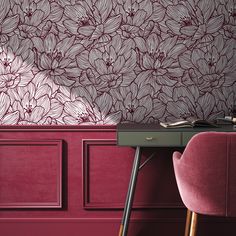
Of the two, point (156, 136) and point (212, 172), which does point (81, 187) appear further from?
point (212, 172)

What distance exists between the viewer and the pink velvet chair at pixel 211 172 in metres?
2.29

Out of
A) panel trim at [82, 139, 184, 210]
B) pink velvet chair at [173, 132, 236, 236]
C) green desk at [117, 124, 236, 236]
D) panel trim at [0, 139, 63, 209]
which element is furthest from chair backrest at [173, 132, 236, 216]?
panel trim at [0, 139, 63, 209]

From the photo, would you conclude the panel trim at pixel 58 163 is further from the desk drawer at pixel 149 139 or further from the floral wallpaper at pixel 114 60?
the desk drawer at pixel 149 139

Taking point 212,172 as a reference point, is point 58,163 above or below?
below

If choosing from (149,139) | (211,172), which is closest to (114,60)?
(149,139)

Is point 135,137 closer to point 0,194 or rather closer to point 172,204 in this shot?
point 172,204

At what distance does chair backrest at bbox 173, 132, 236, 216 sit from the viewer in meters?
2.29

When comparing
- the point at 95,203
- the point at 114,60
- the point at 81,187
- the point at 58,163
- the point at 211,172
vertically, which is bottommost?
the point at 95,203

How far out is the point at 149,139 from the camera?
286cm

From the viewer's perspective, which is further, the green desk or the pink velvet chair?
the green desk

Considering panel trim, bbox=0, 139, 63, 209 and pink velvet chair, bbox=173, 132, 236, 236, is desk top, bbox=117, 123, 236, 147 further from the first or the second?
panel trim, bbox=0, 139, 63, 209

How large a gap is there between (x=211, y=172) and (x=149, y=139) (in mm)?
608

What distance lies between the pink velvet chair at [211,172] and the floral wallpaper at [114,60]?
1.06 metres

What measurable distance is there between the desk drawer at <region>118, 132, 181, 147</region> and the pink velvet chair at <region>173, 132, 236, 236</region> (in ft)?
1.44
